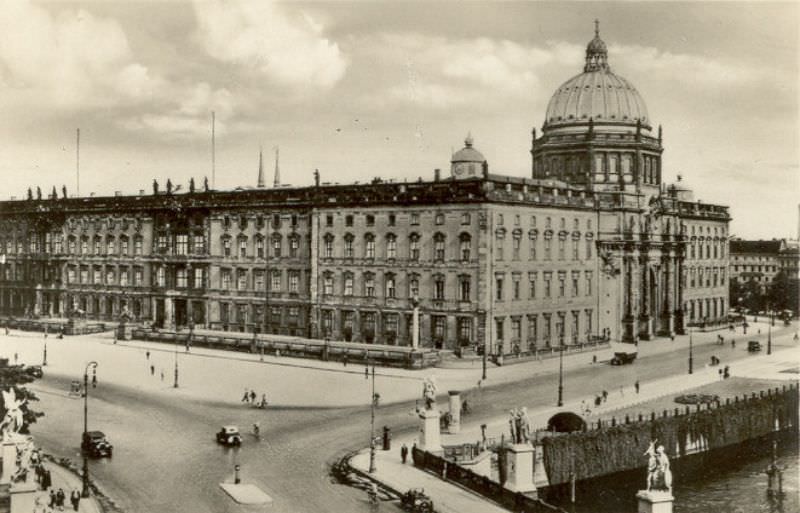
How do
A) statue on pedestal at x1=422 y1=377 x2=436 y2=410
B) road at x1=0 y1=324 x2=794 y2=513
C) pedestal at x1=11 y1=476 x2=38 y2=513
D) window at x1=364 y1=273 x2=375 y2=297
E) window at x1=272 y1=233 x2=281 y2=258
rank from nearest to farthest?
pedestal at x1=11 y1=476 x2=38 y2=513 → road at x1=0 y1=324 x2=794 y2=513 → statue on pedestal at x1=422 y1=377 x2=436 y2=410 → window at x1=364 y1=273 x2=375 y2=297 → window at x1=272 y1=233 x2=281 y2=258

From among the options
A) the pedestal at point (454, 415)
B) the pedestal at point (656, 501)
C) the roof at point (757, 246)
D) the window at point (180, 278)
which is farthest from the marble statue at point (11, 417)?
the roof at point (757, 246)

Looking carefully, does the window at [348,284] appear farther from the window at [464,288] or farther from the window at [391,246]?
the window at [464,288]

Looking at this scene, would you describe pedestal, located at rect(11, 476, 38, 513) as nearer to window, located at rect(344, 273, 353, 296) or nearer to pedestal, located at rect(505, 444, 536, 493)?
Answer: pedestal, located at rect(505, 444, 536, 493)

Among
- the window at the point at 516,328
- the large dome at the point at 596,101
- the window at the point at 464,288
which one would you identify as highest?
the large dome at the point at 596,101

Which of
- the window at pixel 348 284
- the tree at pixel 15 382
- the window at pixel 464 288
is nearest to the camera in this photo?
the tree at pixel 15 382

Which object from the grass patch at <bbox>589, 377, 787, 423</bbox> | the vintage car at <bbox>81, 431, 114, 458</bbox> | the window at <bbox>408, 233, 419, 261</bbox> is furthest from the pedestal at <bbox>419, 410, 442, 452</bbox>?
the window at <bbox>408, 233, 419, 261</bbox>

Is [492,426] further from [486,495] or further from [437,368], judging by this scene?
[437,368]

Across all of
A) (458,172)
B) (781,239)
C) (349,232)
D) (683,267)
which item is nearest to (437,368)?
(349,232)
